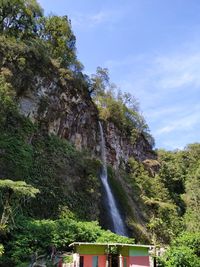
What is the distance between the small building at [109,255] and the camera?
53.3 feet

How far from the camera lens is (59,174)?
26000 mm

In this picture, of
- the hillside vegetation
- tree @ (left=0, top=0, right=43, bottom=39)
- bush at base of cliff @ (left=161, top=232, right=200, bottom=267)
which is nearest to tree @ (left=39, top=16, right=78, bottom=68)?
the hillside vegetation

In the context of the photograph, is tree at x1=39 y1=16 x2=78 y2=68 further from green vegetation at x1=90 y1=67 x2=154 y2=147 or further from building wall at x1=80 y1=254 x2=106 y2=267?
building wall at x1=80 y1=254 x2=106 y2=267

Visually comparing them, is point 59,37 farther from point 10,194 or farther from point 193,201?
point 193,201

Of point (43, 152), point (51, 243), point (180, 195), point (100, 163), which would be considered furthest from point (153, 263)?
point (180, 195)

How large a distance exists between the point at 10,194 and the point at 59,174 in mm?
9503

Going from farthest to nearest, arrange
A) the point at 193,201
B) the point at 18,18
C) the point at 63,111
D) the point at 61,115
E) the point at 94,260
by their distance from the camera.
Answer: the point at 193,201, the point at 18,18, the point at 63,111, the point at 61,115, the point at 94,260

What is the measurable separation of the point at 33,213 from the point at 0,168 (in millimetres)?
3451

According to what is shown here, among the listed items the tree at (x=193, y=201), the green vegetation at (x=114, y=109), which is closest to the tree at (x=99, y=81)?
the green vegetation at (x=114, y=109)

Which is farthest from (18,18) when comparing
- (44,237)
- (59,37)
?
(44,237)

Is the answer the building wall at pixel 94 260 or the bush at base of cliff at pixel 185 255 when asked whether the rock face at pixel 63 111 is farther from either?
the bush at base of cliff at pixel 185 255

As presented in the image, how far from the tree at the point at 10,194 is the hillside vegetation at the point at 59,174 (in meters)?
0.05

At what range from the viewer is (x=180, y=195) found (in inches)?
1832

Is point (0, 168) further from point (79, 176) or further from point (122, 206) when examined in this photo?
point (122, 206)
